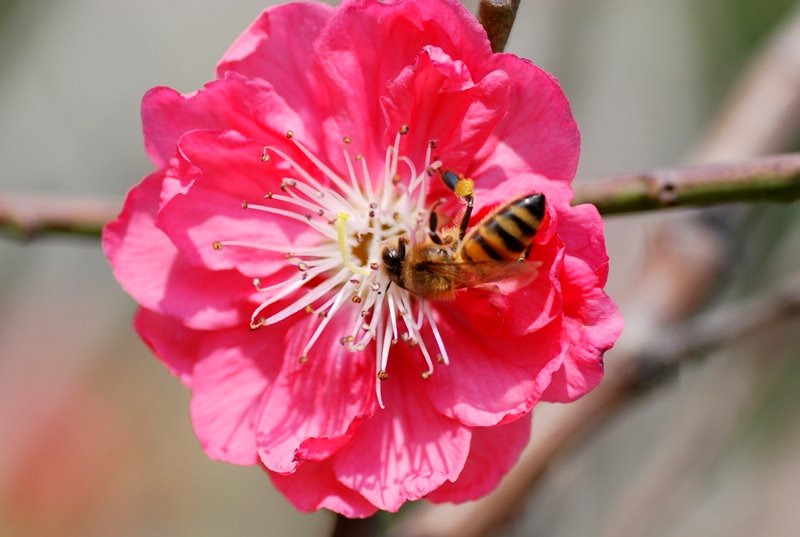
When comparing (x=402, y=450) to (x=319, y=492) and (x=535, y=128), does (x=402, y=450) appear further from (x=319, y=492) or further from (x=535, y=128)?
(x=535, y=128)

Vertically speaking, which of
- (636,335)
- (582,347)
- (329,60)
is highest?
(329,60)

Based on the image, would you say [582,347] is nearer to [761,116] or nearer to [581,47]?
[761,116]

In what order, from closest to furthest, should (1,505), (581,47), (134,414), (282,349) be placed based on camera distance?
(282,349) → (581,47) → (1,505) → (134,414)

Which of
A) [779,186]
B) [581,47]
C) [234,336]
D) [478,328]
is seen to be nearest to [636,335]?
[478,328]

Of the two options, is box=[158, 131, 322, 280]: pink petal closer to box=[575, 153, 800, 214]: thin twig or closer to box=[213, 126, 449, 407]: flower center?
box=[213, 126, 449, 407]: flower center

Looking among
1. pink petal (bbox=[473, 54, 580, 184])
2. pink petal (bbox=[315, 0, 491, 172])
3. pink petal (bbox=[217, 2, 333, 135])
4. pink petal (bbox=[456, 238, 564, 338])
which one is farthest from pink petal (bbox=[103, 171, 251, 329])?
pink petal (bbox=[473, 54, 580, 184])

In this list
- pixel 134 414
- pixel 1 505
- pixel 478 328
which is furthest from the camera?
pixel 134 414

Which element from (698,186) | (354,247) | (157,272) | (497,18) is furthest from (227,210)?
(698,186)

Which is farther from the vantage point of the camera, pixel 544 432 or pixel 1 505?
pixel 1 505
